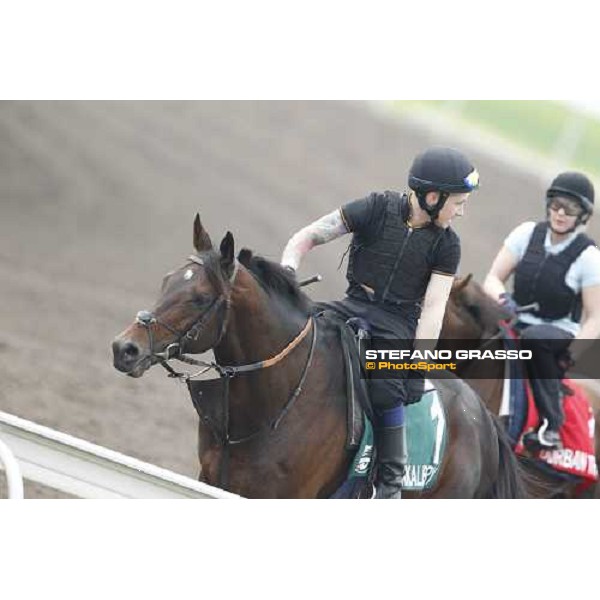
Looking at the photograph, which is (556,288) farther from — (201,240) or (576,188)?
(201,240)

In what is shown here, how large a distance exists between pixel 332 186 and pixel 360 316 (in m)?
6.87

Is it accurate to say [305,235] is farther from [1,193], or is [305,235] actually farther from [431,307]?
[1,193]

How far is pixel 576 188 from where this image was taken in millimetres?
5184

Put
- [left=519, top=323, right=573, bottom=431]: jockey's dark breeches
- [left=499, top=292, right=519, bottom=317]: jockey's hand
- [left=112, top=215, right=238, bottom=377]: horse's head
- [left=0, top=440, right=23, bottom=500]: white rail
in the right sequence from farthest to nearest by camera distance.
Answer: [left=499, top=292, right=519, bottom=317]: jockey's hand, [left=519, top=323, right=573, bottom=431]: jockey's dark breeches, [left=112, top=215, right=238, bottom=377]: horse's head, [left=0, top=440, right=23, bottom=500]: white rail

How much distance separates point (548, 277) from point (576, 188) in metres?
0.46

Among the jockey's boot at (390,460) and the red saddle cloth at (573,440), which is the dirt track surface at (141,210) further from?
the red saddle cloth at (573,440)

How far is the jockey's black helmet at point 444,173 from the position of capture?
4.07 meters

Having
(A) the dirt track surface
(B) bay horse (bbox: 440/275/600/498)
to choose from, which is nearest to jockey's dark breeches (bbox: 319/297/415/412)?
(B) bay horse (bbox: 440/275/600/498)

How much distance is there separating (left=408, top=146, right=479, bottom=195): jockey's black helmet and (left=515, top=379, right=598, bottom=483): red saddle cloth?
1571 mm

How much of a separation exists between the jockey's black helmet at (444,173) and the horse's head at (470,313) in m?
1.29

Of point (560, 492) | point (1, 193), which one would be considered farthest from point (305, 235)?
point (1, 193)

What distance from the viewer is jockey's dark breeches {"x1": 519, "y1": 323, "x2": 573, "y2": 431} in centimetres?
529

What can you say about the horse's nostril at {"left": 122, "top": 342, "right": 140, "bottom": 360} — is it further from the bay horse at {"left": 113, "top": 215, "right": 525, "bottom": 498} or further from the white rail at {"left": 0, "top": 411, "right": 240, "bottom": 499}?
the white rail at {"left": 0, "top": 411, "right": 240, "bottom": 499}

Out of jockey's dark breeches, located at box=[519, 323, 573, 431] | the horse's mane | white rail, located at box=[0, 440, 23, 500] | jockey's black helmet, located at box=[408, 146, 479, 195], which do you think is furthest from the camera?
jockey's dark breeches, located at box=[519, 323, 573, 431]
